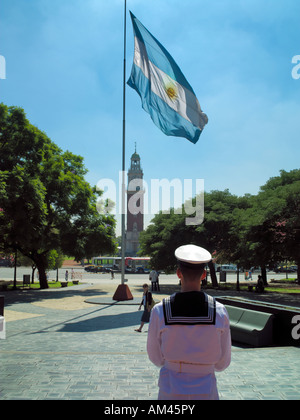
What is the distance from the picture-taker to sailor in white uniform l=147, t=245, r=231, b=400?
105 inches

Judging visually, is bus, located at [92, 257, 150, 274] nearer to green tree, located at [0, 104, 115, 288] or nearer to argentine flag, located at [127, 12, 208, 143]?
green tree, located at [0, 104, 115, 288]

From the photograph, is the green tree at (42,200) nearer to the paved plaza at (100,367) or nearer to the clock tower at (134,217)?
the paved plaza at (100,367)

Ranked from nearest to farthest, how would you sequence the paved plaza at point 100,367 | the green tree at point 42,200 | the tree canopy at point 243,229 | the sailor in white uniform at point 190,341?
the sailor in white uniform at point 190,341 < the paved plaza at point 100,367 < the green tree at point 42,200 < the tree canopy at point 243,229

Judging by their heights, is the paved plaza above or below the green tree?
below

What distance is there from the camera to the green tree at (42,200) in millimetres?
21266

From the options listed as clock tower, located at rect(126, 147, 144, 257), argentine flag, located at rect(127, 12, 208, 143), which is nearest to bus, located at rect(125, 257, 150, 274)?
clock tower, located at rect(126, 147, 144, 257)

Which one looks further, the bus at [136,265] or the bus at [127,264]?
the bus at [136,265]

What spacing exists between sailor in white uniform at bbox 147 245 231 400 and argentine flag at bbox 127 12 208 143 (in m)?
11.2

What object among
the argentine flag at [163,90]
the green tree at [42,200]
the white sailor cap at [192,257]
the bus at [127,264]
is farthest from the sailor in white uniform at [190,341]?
the bus at [127,264]

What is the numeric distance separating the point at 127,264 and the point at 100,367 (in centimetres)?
6625

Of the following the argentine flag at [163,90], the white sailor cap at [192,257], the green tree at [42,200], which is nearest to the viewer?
the white sailor cap at [192,257]

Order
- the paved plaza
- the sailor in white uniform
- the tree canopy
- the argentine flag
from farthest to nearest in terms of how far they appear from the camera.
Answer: the tree canopy < the argentine flag < the paved plaza < the sailor in white uniform

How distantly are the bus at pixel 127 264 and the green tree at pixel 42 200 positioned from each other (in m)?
41.0
